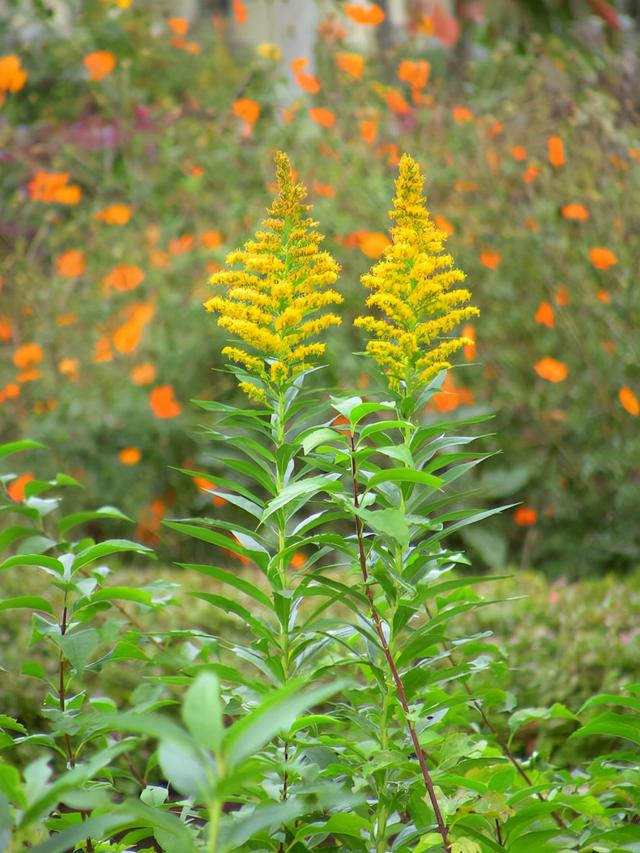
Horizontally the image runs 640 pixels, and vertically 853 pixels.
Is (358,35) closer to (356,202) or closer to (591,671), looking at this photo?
(356,202)

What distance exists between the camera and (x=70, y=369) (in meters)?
5.22

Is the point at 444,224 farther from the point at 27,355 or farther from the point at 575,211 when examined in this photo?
the point at 27,355

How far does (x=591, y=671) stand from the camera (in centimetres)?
313

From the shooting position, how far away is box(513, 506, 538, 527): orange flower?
457 centimetres

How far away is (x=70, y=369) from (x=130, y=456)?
71 centimetres

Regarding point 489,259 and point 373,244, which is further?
point 489,259

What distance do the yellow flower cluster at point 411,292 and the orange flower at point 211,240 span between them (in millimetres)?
3801

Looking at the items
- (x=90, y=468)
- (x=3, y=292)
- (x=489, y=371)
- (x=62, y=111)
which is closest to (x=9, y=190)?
(x=62, y=111)

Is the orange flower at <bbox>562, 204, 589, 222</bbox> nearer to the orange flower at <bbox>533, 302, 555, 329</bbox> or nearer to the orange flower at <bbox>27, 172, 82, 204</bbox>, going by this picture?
the orange flower at <bbox>533, 302, 555, 329</bbox>

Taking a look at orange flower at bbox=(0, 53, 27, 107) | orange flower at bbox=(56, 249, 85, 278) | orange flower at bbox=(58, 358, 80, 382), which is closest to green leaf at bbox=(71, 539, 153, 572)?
orange flower at bbox=(58, 358, 80, 382)

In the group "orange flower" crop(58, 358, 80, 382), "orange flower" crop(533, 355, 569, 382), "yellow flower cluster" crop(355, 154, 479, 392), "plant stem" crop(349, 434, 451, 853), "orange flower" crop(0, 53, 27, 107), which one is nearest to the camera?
"plant stem" crop(349, 434, 451, 853)

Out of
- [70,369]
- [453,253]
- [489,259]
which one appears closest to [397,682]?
[489,259]

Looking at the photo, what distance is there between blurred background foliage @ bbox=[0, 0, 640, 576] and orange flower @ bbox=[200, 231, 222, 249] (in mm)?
11

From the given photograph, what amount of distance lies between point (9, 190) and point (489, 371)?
4.29 meters
